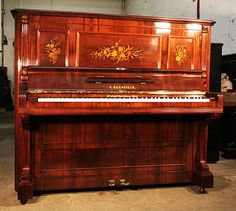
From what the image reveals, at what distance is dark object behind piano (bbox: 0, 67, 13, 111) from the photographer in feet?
34.1

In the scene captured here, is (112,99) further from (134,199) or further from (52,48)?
(134,199)

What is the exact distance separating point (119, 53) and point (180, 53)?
592mm

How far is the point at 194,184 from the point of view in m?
3.47

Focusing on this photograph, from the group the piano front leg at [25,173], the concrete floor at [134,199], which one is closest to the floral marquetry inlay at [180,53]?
the concrete floor at [134,199]

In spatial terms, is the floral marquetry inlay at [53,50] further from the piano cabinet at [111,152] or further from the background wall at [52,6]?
the background wall at [52,6]

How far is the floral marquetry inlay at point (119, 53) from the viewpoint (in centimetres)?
325

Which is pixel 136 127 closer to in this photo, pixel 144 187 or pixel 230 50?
pixel 144 187

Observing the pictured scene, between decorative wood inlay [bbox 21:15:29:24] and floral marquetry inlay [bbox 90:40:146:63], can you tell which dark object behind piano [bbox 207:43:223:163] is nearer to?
floral marquetry inlay [bbox 90:40:146:63]

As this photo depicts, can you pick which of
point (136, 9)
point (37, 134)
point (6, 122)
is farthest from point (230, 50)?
point (6, 122)

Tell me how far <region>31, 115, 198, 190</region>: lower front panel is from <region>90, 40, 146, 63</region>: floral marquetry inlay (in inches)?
21.4

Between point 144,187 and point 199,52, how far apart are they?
1402 mm

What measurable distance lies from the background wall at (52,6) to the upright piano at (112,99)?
25.2ft

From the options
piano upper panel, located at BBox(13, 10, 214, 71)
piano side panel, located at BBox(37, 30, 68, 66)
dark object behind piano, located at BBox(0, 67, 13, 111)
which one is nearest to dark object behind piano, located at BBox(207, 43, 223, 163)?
piano upper panel, located at BBox(13, 10, 214, 71)

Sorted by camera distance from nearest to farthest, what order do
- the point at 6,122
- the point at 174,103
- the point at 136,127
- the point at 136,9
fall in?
the point at 174,103, the point at 136,127, the point at 6,122, the point at 136,9
